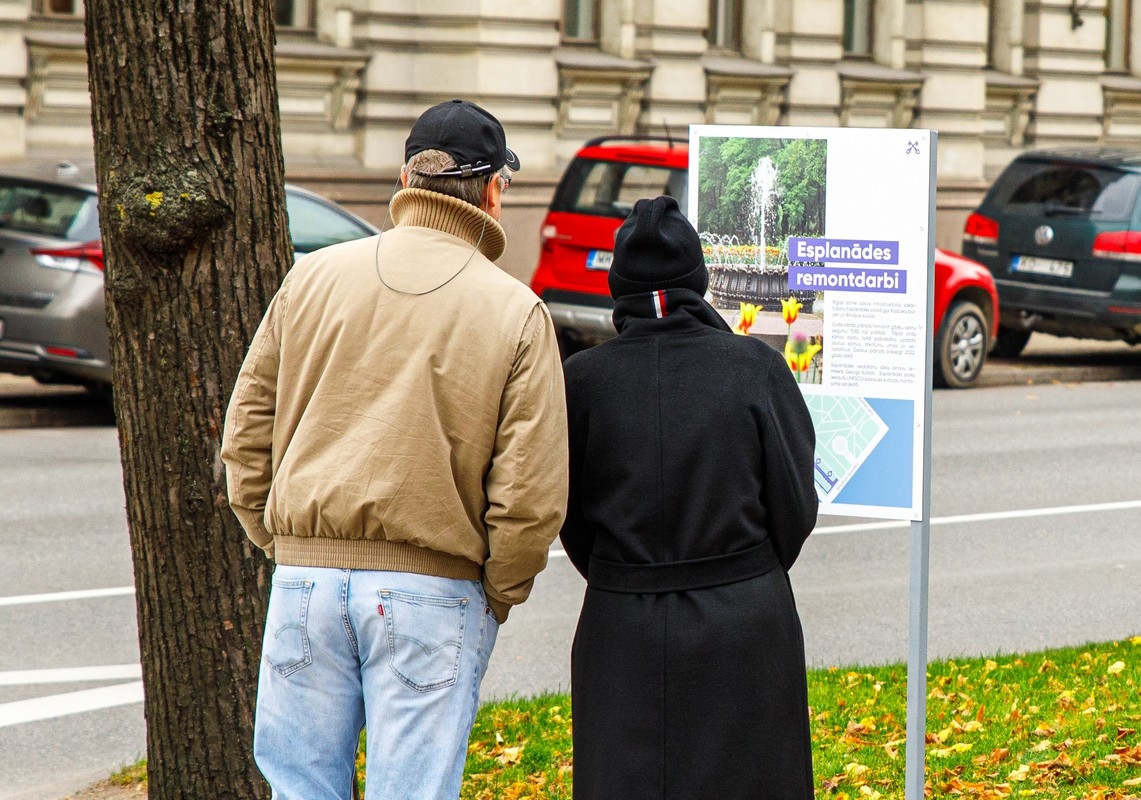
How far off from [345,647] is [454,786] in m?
0.33

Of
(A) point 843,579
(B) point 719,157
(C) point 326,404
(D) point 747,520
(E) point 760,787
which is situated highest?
(B) point 719,157

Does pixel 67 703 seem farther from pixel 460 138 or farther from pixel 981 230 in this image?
pixel 981 230

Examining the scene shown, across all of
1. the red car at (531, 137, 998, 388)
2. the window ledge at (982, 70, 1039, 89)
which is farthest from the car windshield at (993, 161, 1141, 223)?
the window ledge at (982, 70, 1039, 89)

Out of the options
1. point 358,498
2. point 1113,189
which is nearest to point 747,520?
point 358,498

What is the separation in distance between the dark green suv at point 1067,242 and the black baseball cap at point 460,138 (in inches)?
524

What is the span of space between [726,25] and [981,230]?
699 centimetres

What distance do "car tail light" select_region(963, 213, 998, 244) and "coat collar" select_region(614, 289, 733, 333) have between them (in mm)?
13822

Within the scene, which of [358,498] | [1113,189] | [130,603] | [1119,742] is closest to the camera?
[358,498]

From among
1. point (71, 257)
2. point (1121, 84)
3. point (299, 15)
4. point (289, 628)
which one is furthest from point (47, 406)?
point (1121, 84)

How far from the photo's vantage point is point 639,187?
14.0m

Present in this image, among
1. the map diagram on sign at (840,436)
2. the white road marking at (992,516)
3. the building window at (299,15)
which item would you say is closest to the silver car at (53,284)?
the white road marking at (992,516)

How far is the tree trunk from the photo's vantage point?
408 cm

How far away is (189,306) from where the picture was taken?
163 inches

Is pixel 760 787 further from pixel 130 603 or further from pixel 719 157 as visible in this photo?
pixel 130 603
